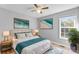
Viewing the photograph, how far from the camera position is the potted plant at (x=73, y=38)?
1.20 metres

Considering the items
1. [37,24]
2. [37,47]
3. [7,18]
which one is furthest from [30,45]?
[7,18]

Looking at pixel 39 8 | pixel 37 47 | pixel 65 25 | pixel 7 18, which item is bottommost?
pixel 37 47

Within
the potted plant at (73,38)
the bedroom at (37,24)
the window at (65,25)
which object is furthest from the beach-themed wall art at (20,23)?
the potted plant at (73,38)

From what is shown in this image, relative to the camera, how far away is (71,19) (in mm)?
1217

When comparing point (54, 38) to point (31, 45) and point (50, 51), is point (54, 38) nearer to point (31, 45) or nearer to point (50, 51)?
point (50, 51)

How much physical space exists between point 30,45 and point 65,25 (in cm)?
64

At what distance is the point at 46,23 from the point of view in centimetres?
132

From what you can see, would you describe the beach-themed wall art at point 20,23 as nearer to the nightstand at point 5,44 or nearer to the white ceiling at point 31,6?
the white ceiling at point 31,6

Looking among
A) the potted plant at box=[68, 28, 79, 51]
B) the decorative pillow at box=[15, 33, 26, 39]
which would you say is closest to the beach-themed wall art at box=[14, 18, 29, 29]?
the decorative pillow at box=[15, 33, 26, 39]

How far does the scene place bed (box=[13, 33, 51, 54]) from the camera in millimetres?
1222

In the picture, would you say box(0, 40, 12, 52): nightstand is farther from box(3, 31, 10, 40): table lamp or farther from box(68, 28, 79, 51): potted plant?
box(68, 28, 79, 51): potted plant

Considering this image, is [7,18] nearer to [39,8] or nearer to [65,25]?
[39,8]
